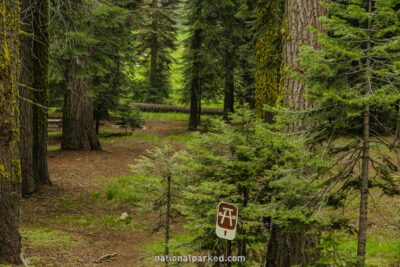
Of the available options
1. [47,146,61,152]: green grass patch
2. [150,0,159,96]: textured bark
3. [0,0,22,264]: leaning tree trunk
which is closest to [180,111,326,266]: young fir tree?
[0,0,22,264]: leaning tree trunk

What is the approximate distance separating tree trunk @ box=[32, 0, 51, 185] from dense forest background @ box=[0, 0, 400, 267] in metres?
0.03

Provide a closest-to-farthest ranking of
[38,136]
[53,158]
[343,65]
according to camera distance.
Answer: [343,65]
[38,136]
[53,158]

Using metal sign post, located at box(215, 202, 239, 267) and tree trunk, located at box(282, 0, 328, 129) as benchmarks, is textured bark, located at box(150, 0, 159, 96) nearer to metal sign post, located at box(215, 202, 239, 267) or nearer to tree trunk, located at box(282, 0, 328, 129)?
tree trunk, located at box(282, 0, 328, 129)

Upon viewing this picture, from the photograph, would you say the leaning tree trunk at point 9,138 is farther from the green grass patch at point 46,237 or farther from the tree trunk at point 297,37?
the tree trunk at point 297,37

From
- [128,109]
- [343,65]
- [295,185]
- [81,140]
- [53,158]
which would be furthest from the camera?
[128,109]

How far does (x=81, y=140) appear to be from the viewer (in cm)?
1468

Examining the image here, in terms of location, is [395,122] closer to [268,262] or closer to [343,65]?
[343,65]

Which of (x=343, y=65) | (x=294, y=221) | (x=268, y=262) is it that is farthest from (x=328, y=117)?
(x=268, y=262)

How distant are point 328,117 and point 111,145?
1407cm

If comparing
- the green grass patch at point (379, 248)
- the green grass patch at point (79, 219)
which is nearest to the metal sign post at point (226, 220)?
the green grass patch at point (379, 248)

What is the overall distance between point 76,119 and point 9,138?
968cm

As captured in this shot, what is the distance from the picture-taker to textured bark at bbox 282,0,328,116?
5.41m

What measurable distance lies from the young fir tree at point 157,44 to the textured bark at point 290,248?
2464 cm

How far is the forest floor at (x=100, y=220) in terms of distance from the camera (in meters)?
7.02
